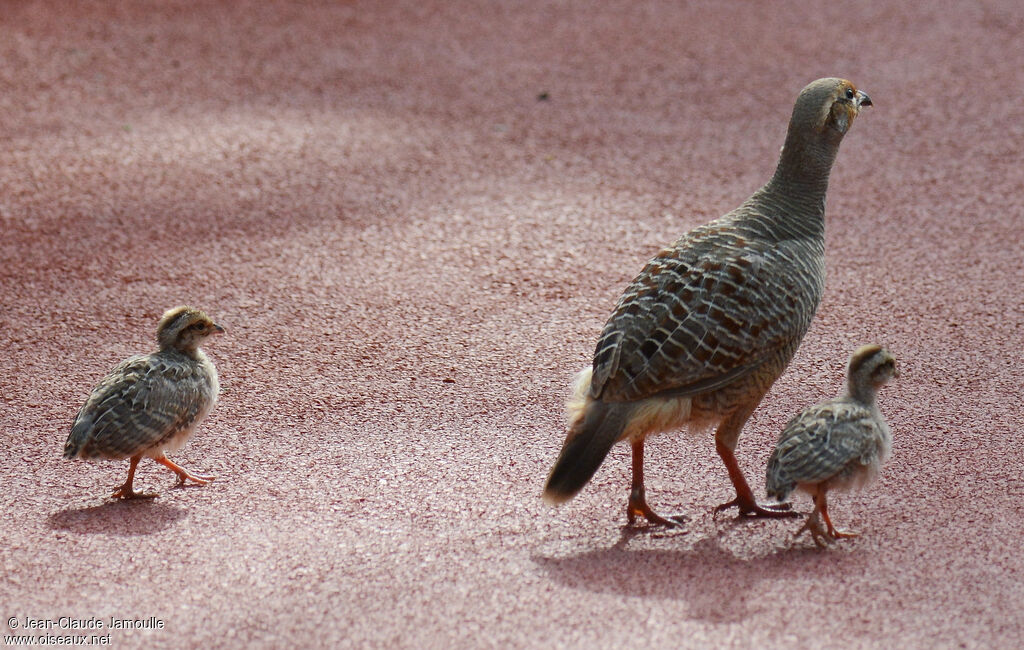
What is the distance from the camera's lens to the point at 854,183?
988cm

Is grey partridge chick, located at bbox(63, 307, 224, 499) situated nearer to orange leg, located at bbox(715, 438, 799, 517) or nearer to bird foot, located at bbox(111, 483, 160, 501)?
bird foot, located at bbox(111, 483, 160, 501)

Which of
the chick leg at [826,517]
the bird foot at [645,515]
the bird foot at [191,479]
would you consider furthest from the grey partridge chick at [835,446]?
the bird foot at [191,479]

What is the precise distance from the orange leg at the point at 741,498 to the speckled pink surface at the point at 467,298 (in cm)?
10

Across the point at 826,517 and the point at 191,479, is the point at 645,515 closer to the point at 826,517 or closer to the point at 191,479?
the point at 826,517

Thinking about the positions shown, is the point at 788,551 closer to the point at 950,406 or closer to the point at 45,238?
the point at 950,406

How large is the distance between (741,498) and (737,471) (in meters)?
0.13

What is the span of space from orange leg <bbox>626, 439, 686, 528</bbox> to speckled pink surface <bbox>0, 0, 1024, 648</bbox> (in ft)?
0.36

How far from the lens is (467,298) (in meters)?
8.16

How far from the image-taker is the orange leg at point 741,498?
18.3ft

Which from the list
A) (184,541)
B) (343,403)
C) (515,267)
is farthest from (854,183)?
(184,541)

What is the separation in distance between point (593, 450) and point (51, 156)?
7384 mm

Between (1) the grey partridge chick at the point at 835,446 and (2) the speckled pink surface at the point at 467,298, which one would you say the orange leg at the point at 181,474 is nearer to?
(2) the speckled pink surface at the point at 467,298

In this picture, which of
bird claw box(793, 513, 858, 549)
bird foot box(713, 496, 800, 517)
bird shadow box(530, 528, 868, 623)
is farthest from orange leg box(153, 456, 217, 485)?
bird claw box(793, 513, 858, 549)

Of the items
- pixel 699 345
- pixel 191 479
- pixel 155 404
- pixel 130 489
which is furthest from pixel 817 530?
pixel 130 489
